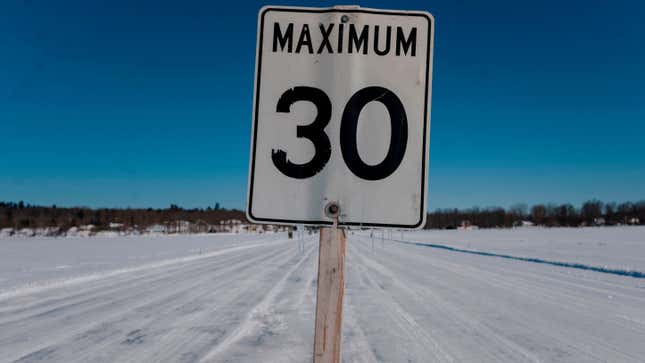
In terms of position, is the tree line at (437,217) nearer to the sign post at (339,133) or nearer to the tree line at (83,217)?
the tree line at (83,217)

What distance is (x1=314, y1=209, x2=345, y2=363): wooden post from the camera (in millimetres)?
1504

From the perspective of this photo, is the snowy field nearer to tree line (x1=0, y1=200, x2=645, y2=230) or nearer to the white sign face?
the white sign face

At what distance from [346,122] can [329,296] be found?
651 millimetres

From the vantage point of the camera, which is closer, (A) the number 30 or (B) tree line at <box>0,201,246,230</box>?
(A) the number 30

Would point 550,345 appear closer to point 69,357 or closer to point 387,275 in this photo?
point 69,357

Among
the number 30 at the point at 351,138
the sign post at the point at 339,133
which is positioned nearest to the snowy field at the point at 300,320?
the sign post at the point at 339,133

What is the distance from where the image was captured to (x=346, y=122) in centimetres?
153

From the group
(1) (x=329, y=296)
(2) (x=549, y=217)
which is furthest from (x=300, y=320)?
(2) (x=549, y=217)

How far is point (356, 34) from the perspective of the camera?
Result: 5.15 ft

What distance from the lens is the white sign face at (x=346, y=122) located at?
4.99 feet

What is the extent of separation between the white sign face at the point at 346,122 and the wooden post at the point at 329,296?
0.24 ft

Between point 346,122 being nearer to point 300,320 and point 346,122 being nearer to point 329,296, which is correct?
point 329,296

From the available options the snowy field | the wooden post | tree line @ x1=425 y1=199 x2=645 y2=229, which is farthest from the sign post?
tree line @ x1=425 y1=199 x2=645 y2=229

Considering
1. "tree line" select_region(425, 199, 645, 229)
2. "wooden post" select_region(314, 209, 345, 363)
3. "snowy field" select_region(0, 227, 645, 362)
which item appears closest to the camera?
"wooden post" select_region(314, 209, 345, 363)
